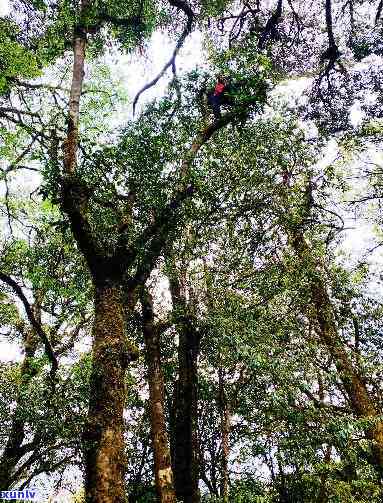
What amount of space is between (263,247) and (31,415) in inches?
264

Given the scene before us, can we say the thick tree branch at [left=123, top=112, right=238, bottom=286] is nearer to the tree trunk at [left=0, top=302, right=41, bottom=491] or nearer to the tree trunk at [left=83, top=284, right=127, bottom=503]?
the tree trunk at [left=83, top=284, right=127, bottom=503]

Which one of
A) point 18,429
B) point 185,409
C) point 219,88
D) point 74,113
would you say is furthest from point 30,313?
point 219,88

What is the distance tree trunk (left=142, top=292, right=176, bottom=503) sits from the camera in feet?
27.1

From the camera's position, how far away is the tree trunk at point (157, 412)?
27.1 ft

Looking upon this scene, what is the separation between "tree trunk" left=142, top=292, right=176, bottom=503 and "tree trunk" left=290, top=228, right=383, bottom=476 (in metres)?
4.18

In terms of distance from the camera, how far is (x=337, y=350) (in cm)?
1122

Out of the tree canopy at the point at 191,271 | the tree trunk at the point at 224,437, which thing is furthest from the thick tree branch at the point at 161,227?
the tree trunk at the point at 224,437

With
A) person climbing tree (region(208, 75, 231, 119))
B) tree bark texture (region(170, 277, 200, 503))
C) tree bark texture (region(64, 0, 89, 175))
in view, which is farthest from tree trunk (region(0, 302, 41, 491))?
person climbing tree (region(208, 75, 231, 119))

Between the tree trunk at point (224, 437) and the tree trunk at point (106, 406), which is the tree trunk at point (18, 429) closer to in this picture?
the tree trunk at point (106, 406)

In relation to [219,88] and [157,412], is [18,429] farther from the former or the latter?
[219,88]

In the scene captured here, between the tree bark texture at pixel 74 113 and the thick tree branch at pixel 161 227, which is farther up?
the tree bark texture at pixel 74 113

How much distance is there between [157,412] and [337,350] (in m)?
5.27

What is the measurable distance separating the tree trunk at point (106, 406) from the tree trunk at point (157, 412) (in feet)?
9.55

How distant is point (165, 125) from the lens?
29.8 feet
